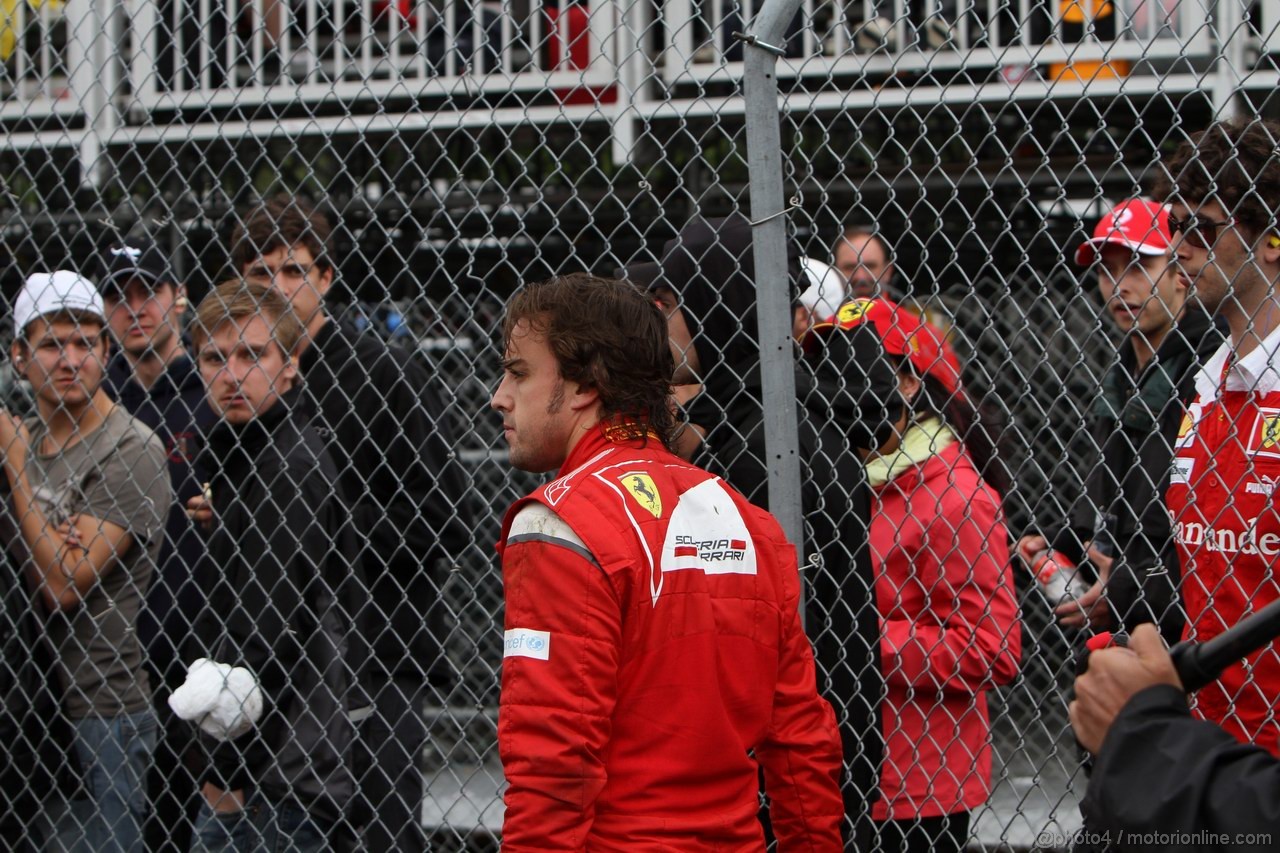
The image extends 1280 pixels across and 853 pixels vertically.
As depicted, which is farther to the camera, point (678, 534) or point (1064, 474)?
point (1064, 474)

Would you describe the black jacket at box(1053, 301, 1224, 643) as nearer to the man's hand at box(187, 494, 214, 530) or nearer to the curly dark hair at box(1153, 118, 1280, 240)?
the curly dark hair at box(1153, 118, 1280, 240)

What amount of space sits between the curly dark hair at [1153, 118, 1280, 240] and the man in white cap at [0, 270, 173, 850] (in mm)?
2934

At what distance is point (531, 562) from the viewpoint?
232 centimetres

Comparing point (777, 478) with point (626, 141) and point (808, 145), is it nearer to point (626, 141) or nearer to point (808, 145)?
point (626, 141)

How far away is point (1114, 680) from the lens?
74.2 inches

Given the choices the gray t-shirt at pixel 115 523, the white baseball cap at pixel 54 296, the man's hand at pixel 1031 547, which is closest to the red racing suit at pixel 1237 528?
the man's hand at pixel 1031 547

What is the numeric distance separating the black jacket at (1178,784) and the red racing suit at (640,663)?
2.32 ft

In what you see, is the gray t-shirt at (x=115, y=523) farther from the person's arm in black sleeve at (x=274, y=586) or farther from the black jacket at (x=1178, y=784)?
the black jacket at (x=1178, y=784)

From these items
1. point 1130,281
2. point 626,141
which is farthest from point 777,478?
point 626,141

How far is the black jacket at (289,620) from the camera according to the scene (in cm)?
345

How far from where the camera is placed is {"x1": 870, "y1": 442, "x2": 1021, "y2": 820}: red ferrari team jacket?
3234 millimetres

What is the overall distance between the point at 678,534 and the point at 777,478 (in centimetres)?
53

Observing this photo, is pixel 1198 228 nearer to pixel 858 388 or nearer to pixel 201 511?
pixel 858 388

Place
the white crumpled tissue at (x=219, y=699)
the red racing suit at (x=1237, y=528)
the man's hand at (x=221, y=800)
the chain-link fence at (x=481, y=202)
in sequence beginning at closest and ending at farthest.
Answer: the red racing suit at (x=1237, y=528)
the white crumpled tissue at (x=219, y=699)
the man's hand at (x=221, y=800)
the chain-link fence at (x=481, y=202)
